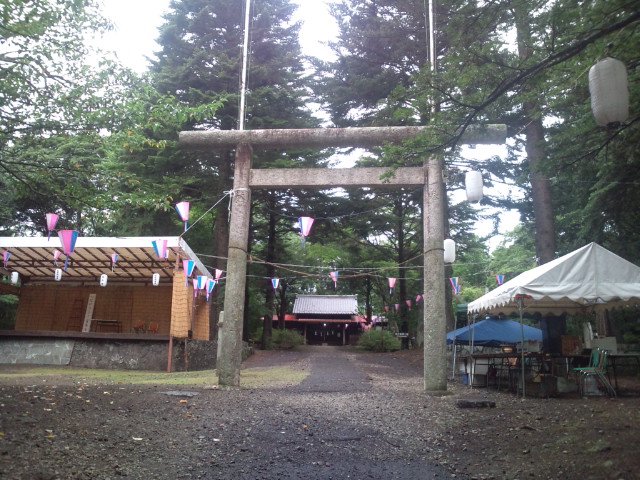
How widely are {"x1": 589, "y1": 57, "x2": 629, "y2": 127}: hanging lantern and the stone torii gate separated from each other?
13.8 ft

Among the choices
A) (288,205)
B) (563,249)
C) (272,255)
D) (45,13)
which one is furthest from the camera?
(272,255)

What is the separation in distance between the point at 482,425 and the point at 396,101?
4.03m

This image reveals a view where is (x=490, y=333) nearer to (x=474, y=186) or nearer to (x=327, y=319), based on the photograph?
(x=474, y=186)

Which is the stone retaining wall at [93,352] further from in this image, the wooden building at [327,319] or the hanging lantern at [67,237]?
the wooden building at [327,319]

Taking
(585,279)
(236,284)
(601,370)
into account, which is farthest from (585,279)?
(236,284)

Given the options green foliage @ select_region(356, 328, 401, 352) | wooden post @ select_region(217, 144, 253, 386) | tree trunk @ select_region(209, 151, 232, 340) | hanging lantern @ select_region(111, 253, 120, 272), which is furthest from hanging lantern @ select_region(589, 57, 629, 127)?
green foliage @ select_region(356, 328, 401, 352)

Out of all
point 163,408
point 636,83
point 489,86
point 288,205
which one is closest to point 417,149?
point 489,86

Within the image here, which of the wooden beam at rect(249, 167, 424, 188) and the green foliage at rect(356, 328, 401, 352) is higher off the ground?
the wooden beam at rect(249, 167, 424, 188)

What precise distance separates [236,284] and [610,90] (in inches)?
267

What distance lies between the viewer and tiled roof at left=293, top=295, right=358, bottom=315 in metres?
36.8

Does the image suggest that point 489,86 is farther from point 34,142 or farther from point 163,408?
point 34,142

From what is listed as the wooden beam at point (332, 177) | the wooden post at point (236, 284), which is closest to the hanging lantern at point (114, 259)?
the wooden post at point (236, 284)

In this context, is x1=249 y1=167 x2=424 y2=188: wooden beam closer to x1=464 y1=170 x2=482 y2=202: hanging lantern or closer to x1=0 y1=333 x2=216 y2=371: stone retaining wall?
x1=464 y1=170 x2=482 y2=202: hanging lantern

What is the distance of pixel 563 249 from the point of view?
582 inches
